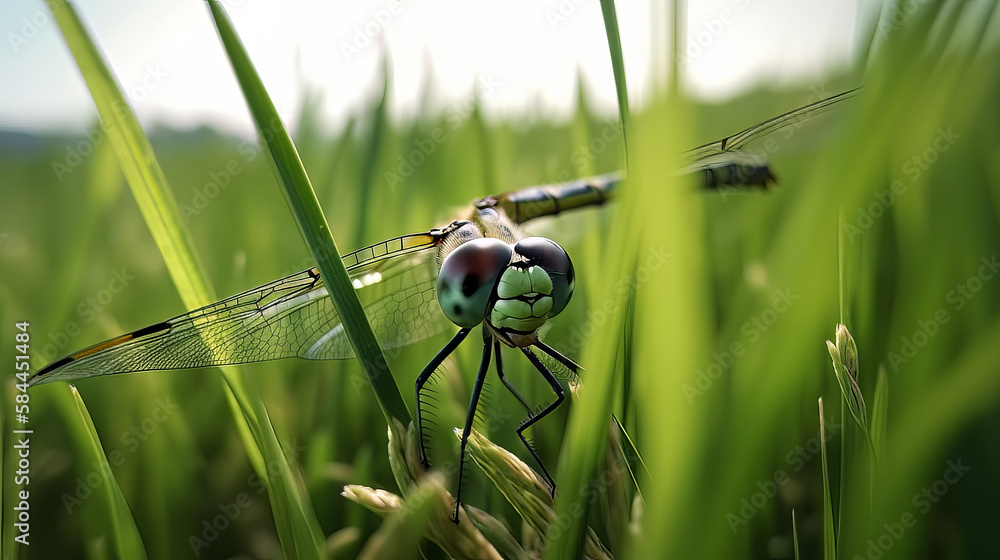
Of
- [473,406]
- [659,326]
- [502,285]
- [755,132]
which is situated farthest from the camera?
[755,132]

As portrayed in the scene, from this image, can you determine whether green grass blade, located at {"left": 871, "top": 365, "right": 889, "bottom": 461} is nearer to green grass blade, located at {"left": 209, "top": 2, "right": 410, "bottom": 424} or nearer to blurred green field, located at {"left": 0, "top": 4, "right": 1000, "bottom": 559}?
blurred green field, located at {"left": 0, "top": 4, "right": 1000, "bottom": 559}

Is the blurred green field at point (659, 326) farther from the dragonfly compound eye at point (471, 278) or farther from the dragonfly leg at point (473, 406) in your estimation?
the dragonfly compound eye at point (471, 278)

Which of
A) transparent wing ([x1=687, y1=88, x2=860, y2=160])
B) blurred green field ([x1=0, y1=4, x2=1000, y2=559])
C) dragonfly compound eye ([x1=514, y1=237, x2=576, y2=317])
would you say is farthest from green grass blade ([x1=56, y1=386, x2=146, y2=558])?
transparent wing ([x1=687, y1=88, x2=860, y2=160])

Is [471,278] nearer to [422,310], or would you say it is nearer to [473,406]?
[473,406]

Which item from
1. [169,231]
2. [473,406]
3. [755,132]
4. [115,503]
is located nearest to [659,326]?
[473,406]

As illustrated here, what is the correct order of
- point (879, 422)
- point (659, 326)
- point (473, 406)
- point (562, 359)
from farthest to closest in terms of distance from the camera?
1. point (562, 359)
2. point (473, 406)
3. point (879, 422)
4. point (659, 326)

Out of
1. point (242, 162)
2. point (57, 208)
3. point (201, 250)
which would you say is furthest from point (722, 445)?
point (242, 162)

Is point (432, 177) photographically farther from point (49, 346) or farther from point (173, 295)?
point (49, 346)

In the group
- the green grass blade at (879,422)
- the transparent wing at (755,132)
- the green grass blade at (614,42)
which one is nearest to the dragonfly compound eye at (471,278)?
the green grass blade at (614,42)
